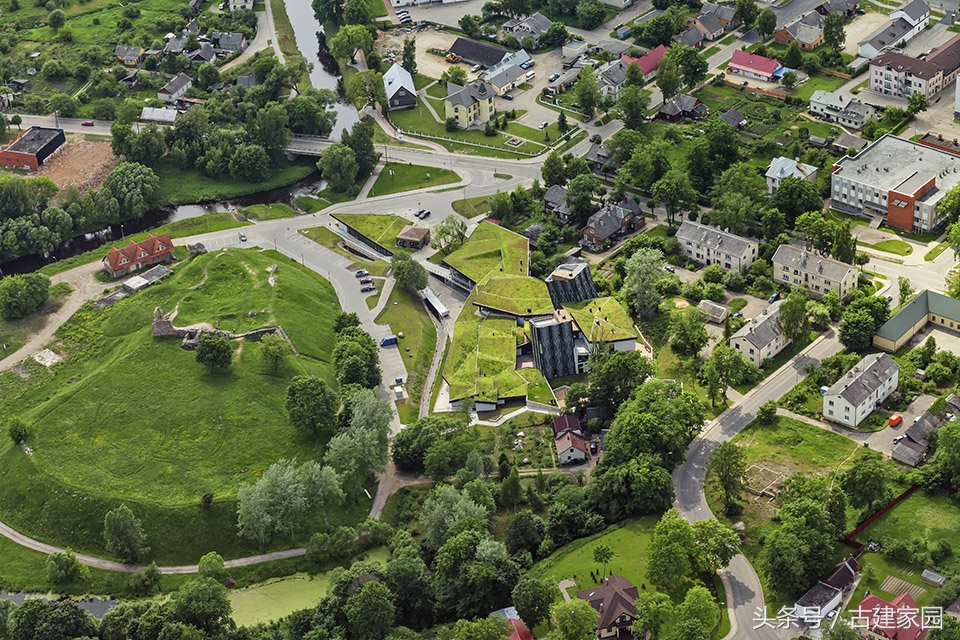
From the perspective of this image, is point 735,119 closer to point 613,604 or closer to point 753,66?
point 753,66

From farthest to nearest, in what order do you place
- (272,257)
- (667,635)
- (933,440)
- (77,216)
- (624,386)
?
(77,216) < (272,257) < (624,386) < (933,440) < (667,635)

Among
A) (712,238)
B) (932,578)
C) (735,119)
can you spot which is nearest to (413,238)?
(712,238)

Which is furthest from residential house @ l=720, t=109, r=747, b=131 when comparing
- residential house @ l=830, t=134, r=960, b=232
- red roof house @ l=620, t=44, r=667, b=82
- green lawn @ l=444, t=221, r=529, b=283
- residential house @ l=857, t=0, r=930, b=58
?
green lawn @ l=444, t=221, r=529, b=283

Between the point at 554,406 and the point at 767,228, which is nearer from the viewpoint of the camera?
the point at 554,406

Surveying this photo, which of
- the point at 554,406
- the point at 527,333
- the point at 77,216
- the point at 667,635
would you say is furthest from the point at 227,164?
the point at 667,635

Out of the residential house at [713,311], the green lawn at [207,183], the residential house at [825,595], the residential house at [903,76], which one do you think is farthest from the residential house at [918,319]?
the green lawn at [207,183]

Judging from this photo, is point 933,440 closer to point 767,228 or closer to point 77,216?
point 767,228
